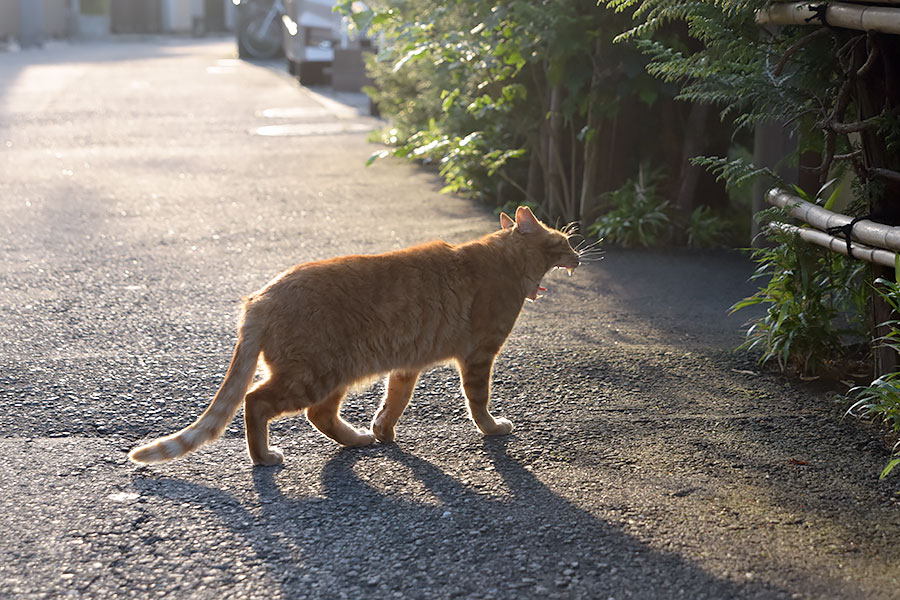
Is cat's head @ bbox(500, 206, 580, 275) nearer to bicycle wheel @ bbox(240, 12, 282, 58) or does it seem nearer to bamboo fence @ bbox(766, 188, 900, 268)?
bamboo fence @ bbox(766, 188, 900, 268)

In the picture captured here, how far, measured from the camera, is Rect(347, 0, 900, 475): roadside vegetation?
4402mm

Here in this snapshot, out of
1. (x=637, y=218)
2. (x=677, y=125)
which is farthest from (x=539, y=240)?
(x=677, y=125)

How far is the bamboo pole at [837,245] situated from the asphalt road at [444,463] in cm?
70

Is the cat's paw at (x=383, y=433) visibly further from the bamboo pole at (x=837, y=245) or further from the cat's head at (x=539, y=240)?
the bamboo pole at (x=837, y=245)

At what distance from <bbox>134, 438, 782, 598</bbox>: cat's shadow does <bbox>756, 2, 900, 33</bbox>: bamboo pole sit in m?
2.07

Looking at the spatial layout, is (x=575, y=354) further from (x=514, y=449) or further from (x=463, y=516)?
(x=463, y=516)

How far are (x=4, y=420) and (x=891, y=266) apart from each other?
3664mm

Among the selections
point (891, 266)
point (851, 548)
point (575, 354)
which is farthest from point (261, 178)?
point (851, 548)

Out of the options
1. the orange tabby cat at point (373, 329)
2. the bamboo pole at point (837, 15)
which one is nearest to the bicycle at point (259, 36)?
the bamboo pole at point (837, 15)

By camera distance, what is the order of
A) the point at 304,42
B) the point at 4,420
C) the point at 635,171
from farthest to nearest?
the point at 304,42 → the point at 635,171 → the point at 4,420

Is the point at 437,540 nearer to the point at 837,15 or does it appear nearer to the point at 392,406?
the point at 392,406

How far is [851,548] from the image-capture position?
10.8 ft

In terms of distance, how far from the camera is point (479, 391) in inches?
167

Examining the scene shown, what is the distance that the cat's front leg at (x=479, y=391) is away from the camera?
424cm
